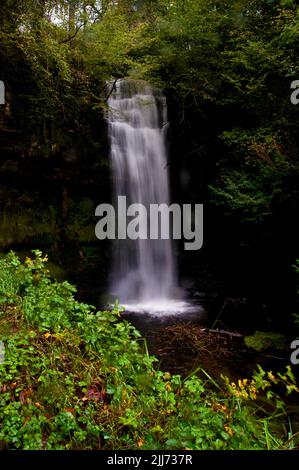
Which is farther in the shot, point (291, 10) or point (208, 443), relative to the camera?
point (291, 10)

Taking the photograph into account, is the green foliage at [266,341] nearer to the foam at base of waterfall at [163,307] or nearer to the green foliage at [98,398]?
the foam at base of waterfall at [163,307]

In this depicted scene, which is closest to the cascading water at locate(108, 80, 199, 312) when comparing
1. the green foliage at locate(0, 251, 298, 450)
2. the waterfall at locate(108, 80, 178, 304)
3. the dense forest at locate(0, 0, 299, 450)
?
the waterfall at locate(108, 80, 178, 304)

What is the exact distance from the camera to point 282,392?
5.25m

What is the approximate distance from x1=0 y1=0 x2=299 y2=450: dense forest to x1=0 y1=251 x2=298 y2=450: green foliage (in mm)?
27

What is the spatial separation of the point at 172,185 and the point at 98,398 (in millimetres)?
8951

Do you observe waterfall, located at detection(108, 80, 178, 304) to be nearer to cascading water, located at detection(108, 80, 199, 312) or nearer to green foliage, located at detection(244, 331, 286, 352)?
cascading water, located at detection(108, 80, 199, 312)

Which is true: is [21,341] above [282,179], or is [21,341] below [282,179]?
below

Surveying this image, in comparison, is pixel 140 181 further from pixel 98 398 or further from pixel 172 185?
pixel 98 398

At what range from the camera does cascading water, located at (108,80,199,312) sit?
10359mm

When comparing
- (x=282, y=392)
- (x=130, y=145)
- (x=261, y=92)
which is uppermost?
(x=261, y=92)

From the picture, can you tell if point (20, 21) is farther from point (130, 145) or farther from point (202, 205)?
point (202, 205)

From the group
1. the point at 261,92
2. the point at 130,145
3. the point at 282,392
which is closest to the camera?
the point at 282,392

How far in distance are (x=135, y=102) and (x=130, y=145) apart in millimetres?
1567
